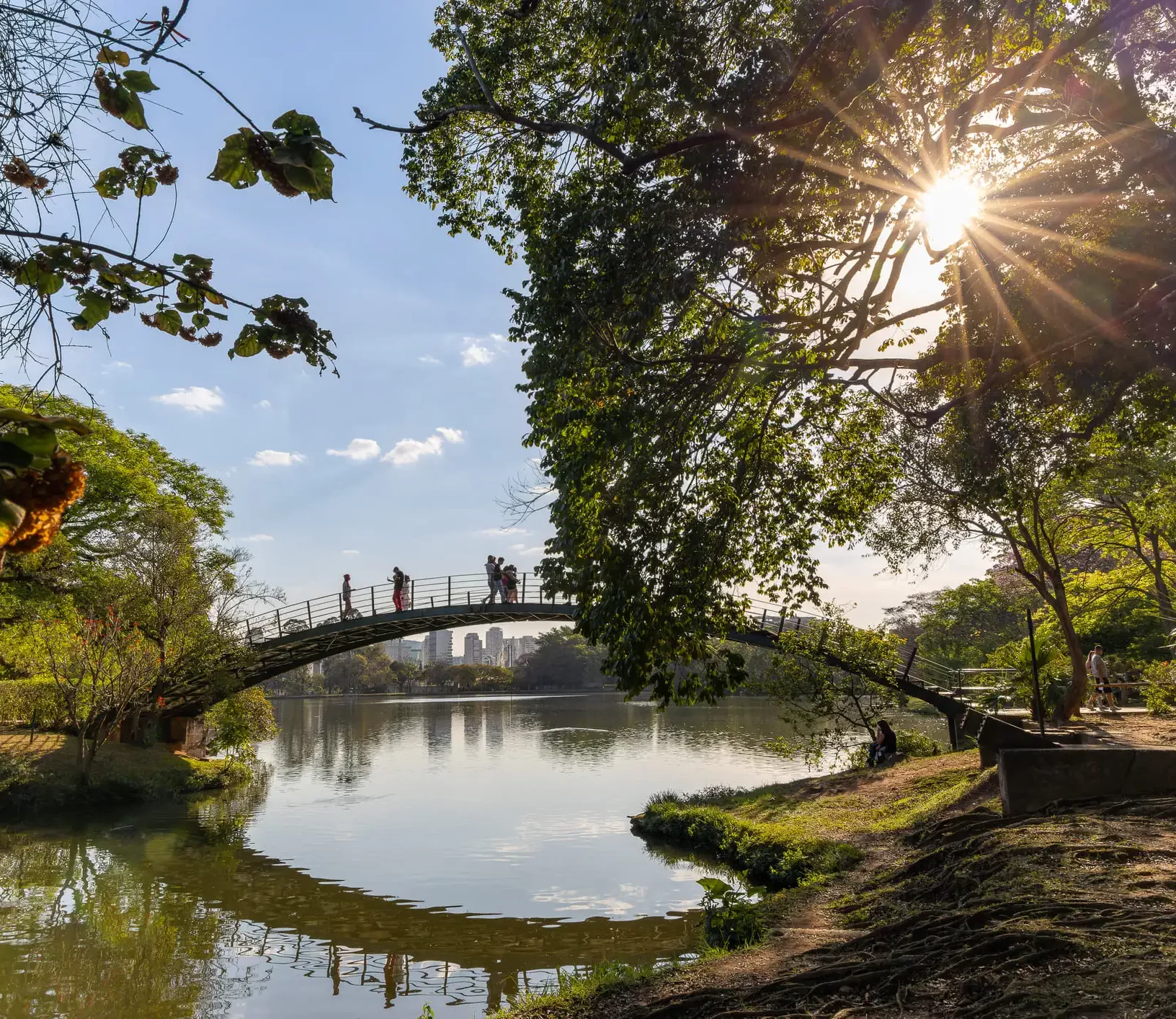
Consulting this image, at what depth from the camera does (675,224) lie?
286 inches

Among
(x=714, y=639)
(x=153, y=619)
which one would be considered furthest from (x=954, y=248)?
(x=153, y=619)

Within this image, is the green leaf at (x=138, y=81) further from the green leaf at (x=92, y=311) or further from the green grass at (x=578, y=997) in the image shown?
the green grass at (x=578, y=997)

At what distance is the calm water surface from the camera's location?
926 cm

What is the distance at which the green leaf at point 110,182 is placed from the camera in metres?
2.53

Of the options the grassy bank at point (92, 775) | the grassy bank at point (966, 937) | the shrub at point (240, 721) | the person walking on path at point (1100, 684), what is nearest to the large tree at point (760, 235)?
the grassy bank at point (966, 937)

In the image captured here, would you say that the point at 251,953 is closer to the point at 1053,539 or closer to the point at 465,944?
the point at 465,944

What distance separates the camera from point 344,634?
29047mm

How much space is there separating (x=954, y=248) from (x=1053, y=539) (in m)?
14.1

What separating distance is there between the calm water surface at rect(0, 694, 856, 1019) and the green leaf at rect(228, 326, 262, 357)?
8.16 meters

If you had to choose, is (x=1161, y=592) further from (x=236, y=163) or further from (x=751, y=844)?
(x=236, y=163)

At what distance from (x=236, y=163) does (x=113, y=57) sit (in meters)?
0.53

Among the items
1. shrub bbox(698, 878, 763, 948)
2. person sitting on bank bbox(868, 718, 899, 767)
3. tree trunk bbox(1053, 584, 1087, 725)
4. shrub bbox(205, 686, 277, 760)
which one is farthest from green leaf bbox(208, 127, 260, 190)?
shrub bbox(205, 686, 277, 760)

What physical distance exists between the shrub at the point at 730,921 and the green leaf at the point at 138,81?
25.2 feet

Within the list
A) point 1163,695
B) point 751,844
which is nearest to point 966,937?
point 751,844
